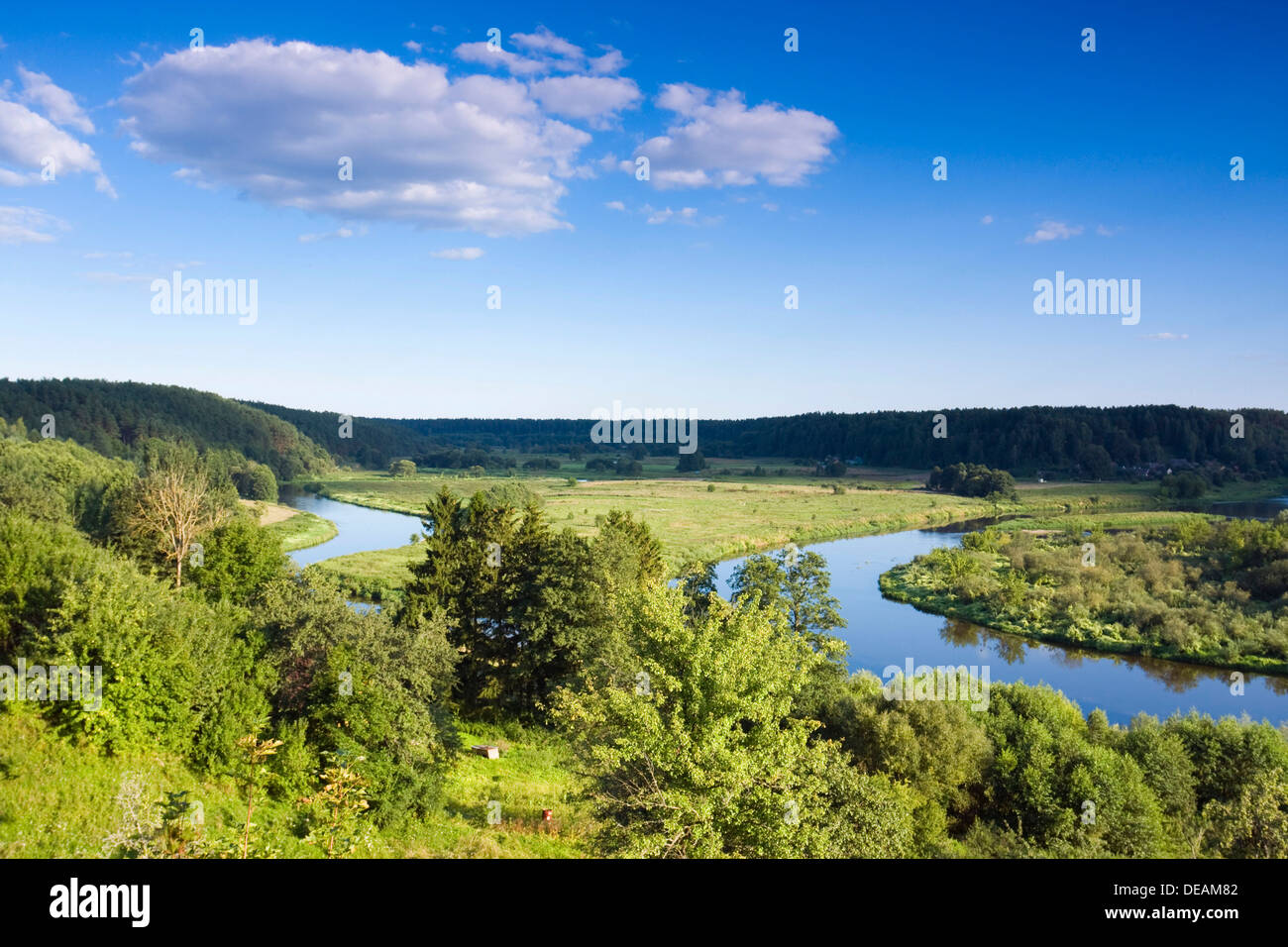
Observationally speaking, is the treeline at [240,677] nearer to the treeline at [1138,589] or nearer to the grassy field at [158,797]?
the grassy field at [158,797]

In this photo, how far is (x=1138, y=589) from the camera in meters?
48.0

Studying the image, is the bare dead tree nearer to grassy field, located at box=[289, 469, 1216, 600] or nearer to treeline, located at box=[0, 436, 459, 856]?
treeline, located at box=[0, 436, 459, 856]

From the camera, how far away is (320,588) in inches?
918

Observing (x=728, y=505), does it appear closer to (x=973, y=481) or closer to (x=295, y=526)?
(x=973, y=481)

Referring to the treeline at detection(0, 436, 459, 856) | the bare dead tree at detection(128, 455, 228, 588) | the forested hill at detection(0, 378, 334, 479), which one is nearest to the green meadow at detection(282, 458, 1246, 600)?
the forested hill at detection(0, 378, 334, 479)

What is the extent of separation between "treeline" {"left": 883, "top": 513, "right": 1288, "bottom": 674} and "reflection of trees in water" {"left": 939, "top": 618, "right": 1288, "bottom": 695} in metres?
0.75

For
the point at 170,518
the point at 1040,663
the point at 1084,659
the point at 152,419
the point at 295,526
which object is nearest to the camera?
the point at 170,518

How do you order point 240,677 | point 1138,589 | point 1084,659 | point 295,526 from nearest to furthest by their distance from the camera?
point 240,677 → point 1084,659 → point 1138,589 → point 295,526

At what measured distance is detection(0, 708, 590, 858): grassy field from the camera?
12.2 m

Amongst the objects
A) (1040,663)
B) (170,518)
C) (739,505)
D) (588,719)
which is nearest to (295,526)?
(170,518)

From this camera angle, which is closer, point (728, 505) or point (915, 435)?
point (728, 505)

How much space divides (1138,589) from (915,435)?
370ft

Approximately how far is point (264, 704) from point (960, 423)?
15409 centimetres
